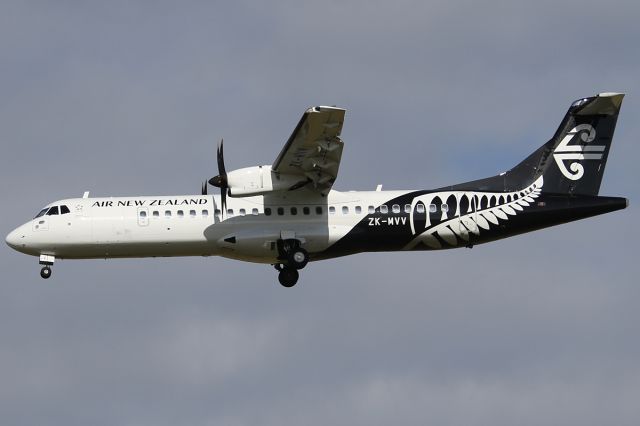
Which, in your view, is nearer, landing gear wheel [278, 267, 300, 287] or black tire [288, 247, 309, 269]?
black tire [288, 247, 309, 269]

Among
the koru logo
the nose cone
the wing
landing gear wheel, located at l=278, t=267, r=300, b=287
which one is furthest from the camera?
the koru logo

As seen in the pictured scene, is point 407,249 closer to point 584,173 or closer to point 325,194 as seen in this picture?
point 325,194

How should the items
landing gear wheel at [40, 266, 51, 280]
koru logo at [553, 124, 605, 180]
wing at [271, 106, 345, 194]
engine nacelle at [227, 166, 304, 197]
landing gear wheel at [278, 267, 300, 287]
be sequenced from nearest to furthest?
wing at [271, 106, 345, 194] → engine nacelle at [227, 166, 304, 197] → landing gear wheel at [40, 266, 51, 280] → landing gear wheel at [278, 267, 300, 287] → koru logo at [553, 124, 605, 180]

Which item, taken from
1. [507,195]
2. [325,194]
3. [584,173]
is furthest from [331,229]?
[584,173]

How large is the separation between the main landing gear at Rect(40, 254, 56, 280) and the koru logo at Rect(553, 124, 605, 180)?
14900mm

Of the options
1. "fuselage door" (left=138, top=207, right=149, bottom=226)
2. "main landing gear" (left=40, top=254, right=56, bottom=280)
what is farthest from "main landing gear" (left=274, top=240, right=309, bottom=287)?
A: "main landing gear" (left=40, top=254, right=56, bottom=280)

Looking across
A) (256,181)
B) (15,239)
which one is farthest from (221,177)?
(15,239)

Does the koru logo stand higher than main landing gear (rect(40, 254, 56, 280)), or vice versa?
the koru logo

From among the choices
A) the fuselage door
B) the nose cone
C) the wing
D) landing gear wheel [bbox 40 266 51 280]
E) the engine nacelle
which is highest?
the wing

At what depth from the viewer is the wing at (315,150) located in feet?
90.8

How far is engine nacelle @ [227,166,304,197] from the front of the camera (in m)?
29.6

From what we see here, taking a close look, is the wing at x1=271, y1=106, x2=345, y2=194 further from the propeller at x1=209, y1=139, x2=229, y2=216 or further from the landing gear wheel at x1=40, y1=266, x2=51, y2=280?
the landing gear wheel at x1=40, y1=266, x2=51, y2=280

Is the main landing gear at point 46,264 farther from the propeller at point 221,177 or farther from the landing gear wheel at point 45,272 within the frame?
the propeller at point 221,177

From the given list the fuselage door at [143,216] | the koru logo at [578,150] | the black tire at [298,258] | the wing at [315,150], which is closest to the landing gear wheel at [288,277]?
the black tire at [298,258]
